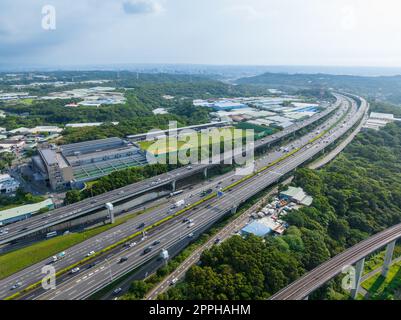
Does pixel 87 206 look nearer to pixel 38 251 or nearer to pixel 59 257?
pixel 38 251

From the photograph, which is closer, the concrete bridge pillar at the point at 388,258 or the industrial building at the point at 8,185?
the concrete bridge pillar at the point at 388,258

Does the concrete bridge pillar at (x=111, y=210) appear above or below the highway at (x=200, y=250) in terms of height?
above

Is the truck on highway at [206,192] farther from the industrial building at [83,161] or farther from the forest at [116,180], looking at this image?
the industrial building at [83,161]

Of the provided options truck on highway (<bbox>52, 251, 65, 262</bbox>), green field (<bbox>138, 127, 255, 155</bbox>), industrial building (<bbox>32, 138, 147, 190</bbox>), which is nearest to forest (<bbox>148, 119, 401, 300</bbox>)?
truck on highway (<bbox>52, 251, 65, 262</bbox>)

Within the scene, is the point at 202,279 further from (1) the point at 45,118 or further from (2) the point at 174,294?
(1) the point at 45,118

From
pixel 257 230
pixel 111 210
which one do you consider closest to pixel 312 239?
pixel 257 230

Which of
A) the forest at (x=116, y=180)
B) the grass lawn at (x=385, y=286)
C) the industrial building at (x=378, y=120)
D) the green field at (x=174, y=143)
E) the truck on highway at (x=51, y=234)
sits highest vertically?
the industrial building at (x=378, y=120)

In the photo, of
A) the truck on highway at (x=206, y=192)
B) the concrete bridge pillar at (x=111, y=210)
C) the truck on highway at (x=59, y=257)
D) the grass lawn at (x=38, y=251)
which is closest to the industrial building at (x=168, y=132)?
the truck on highway at (x=206, y=192)
